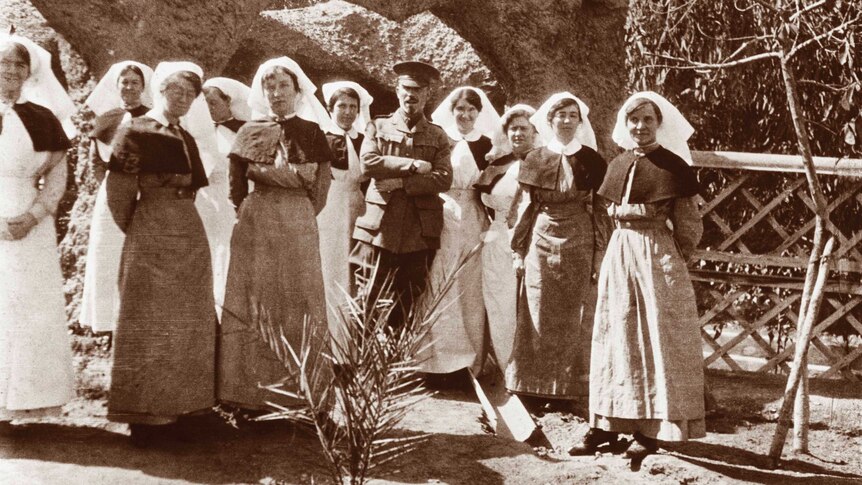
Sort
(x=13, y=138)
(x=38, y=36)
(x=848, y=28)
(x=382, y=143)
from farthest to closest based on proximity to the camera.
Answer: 1. (x=38, y=36)
2. (x=382, y=143)
3. (x=848, y=28)
4. (x=13, y=138)

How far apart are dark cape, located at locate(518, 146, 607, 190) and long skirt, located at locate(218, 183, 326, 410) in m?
1.43

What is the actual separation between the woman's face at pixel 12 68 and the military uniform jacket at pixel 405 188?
2.08 m

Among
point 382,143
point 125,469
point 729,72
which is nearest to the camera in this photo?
point 125,469

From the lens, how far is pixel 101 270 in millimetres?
6277

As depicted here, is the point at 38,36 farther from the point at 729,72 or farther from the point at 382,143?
the point at 729,72

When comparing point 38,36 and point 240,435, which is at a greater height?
point 38,36

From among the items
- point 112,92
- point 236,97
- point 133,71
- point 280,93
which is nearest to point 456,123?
point 236,97

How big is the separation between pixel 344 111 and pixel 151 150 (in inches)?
84.4

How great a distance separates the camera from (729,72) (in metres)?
8.01

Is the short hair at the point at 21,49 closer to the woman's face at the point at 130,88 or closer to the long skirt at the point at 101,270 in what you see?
the woman's face at the point at 130,88

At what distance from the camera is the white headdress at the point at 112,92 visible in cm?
596

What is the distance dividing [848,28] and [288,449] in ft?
13.3

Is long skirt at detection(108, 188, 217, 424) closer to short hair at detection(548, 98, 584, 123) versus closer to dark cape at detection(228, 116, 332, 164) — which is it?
dark cape at detection(228, 116, 332, 164)

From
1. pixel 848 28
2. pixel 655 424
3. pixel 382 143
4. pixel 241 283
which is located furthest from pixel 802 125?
pixel 241 283
